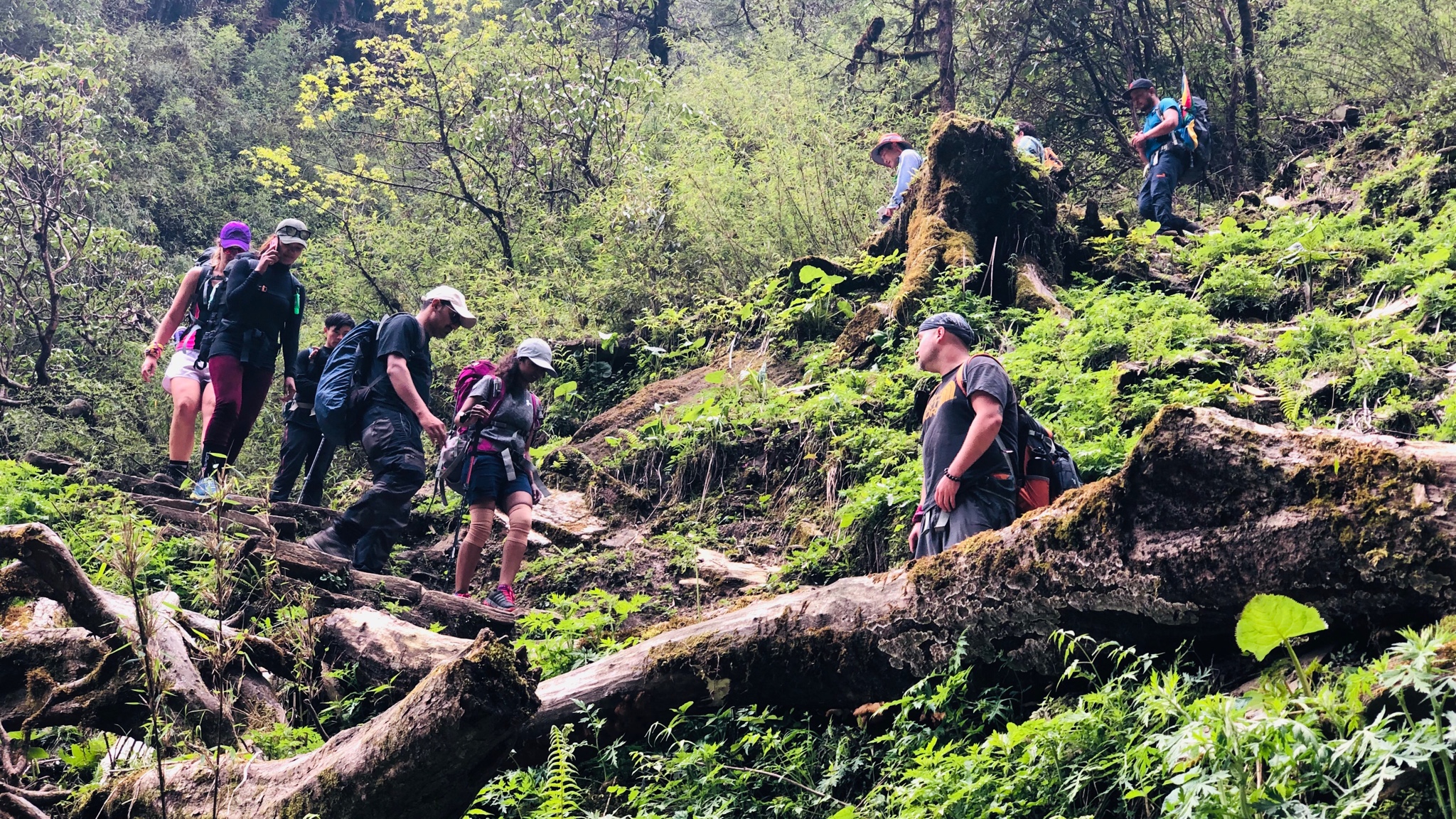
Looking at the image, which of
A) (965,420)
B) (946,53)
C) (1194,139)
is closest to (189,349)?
(965,420)

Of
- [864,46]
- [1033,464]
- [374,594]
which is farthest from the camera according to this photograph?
[864,46]

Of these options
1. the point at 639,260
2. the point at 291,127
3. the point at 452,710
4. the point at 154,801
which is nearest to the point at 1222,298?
the point at 639,260

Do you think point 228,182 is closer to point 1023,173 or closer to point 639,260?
point 639,260

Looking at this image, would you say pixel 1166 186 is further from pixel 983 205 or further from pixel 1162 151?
pixel 983 205

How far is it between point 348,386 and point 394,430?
1.64 ft

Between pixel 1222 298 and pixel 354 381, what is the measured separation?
6838 millimetres

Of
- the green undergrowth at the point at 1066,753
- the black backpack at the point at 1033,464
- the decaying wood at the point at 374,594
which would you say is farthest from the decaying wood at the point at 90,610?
the black backpack at the point at 1033,464

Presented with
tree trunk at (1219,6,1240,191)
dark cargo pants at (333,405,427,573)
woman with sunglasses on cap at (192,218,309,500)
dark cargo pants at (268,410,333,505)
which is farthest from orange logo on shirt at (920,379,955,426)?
tree trunk at (1219,6,1240,191)

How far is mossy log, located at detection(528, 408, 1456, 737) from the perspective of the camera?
132 inches

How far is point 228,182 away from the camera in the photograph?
74.1 ft

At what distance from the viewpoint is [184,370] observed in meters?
8.44

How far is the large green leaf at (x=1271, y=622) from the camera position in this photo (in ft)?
9.23

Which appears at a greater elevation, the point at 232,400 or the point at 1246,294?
the point at 1246,294

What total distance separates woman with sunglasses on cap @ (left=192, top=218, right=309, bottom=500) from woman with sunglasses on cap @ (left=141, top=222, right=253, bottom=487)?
0.56ft
